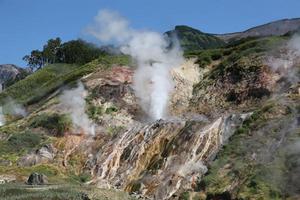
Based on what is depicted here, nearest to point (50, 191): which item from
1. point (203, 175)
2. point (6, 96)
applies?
point (203, 175)

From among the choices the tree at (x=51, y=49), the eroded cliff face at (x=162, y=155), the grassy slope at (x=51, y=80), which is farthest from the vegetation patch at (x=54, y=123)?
the tree at (x=51, y=49)

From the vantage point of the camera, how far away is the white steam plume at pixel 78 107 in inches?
1767

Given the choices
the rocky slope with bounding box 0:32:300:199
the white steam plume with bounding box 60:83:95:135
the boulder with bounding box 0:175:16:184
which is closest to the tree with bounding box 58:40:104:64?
the rocky slope with bounding box 0:32:300:199

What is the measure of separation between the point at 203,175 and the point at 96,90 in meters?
18.2

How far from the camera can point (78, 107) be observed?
47.1 metres

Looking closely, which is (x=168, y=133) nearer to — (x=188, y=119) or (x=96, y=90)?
(x=188, y=119)

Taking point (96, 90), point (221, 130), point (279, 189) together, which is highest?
point (96, 90)

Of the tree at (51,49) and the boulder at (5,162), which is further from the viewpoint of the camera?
the tree at (51,49)

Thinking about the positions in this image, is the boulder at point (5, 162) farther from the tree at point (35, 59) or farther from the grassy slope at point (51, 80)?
the tree at point (35, 59)

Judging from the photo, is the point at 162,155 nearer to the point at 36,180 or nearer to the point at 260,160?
the point at 36,180

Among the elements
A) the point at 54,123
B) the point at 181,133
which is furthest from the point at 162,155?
the point at 54,123

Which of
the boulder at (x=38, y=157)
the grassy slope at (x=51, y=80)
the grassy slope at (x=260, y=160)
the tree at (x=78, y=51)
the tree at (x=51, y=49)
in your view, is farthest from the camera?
the tree at (x=51, y=49)

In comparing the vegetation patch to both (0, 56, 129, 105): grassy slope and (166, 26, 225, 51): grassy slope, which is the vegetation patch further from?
(166, 26, 225, 51): grassy slope

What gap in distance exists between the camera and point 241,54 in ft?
157
